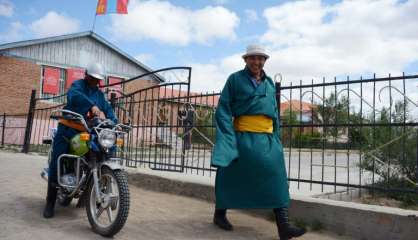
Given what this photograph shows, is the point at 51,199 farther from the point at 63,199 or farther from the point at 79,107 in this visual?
the point at 79,107

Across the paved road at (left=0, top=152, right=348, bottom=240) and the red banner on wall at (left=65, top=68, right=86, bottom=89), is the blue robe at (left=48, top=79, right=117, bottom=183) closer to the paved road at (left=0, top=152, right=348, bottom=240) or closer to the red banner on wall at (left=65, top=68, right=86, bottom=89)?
the paved road at (left=0, top=152, right=348, bottom=240)

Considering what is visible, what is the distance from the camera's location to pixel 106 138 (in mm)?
3686

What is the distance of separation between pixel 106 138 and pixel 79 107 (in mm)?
602

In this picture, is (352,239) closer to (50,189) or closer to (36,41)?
(50,189)

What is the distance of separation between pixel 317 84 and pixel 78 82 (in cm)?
256

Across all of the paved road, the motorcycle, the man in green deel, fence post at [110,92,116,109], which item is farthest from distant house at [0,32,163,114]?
the man in green deel

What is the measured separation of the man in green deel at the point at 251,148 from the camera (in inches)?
141

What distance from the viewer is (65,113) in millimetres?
4062

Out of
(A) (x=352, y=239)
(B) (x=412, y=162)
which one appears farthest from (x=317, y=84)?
(B) (x=412, y=162)

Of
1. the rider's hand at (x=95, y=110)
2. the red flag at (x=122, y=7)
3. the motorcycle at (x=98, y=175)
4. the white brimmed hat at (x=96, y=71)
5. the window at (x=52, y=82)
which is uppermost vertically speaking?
the red flag at (x=122, y=7)

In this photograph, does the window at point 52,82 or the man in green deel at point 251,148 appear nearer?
the man in green deel at point 251,148

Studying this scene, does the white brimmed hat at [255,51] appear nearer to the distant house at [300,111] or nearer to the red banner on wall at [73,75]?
the distant house at [300,111]

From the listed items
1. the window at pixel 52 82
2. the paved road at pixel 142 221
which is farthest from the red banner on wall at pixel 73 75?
the paved road at pixel 142 221

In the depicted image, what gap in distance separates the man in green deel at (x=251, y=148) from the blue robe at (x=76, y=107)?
1.24 meters
